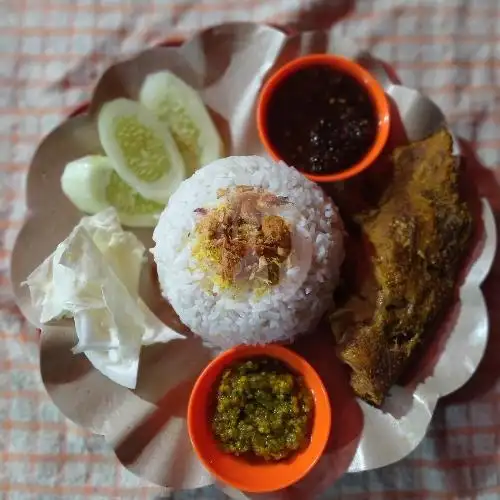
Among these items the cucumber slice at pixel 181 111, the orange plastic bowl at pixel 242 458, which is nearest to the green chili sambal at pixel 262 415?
the orange plastic bowl at pixel 242 458

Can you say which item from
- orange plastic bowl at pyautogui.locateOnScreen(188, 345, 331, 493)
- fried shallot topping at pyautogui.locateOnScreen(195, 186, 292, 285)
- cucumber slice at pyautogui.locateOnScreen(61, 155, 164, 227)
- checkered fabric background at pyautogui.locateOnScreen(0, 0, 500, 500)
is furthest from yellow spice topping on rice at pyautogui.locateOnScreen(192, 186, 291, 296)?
checkered fabric background at pyautogui.locateOnScreen(0, 0, 500, 500)

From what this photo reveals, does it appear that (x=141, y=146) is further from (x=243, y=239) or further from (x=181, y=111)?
(x=243, y=239)

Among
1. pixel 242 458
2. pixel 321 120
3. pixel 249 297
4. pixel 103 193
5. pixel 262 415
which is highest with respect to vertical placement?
pixel 321 120

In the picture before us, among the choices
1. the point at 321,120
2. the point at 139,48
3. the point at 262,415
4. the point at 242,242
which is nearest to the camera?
the point at 242,242

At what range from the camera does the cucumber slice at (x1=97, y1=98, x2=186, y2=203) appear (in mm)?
2021

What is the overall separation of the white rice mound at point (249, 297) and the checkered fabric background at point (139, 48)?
20.5 inches

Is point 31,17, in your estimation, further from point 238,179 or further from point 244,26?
point 238,179

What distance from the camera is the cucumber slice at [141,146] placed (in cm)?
202

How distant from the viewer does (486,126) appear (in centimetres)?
226

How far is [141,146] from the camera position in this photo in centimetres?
204

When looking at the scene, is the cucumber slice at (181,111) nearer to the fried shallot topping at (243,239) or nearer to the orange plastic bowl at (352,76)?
the orange plastic bowl at (352,76)

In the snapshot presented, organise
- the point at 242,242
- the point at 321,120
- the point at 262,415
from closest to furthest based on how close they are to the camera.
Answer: the point at 242,242, the point at 262,415, the point at 321,120

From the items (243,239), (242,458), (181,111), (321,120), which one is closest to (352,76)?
(321,120)

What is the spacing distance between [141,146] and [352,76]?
66 centimetres
